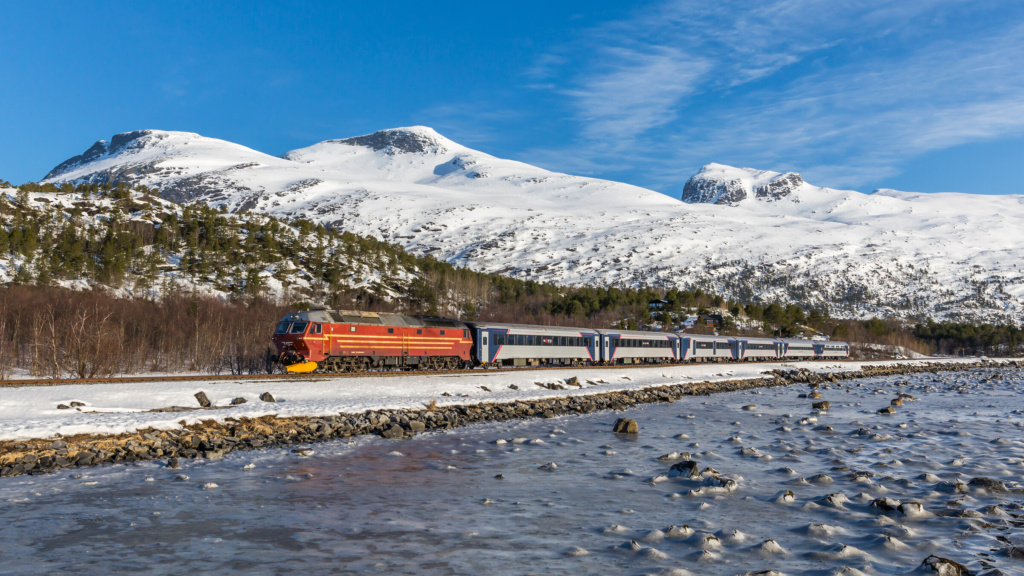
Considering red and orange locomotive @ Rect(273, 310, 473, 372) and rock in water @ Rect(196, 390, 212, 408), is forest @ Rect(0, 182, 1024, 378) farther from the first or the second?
rock in water @ Rect(196, 390, 212, 408)

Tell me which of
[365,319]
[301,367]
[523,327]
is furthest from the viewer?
[523,327]

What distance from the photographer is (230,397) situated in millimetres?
26984

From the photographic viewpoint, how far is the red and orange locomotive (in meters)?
38.0

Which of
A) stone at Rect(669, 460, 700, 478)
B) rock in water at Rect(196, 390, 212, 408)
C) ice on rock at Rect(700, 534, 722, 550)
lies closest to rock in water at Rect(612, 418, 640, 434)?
stone at Rect(669, 460, 700, 478)

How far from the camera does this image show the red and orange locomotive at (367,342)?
38.0 metres

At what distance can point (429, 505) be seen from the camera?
14.4 meters

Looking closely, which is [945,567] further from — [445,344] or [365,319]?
[445,344]

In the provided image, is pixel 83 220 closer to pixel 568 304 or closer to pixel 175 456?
pixel 568 304

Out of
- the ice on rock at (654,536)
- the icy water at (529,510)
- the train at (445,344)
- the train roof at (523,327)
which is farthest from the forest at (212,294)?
the ice on rock at (654,536)

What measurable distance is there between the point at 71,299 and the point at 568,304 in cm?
9622

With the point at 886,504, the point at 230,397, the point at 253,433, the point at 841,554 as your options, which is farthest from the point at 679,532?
the point at 230,397

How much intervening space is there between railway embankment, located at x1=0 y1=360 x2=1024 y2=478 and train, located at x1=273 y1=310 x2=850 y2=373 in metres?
11.1

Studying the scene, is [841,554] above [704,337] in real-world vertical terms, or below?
below

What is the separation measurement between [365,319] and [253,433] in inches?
739
